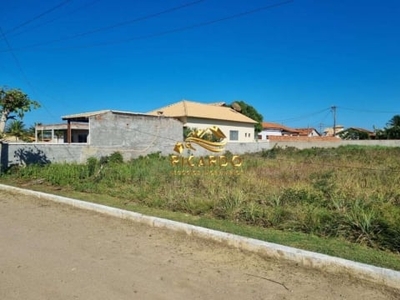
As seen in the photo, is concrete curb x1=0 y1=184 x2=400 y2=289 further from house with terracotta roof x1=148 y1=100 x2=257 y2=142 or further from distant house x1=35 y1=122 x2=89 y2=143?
distant house x1=35 y1=122 x2=89 y2=143

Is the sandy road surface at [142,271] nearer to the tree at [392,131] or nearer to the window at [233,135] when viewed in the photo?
the window at [233,135]

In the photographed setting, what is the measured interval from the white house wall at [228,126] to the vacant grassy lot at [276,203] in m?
17.9

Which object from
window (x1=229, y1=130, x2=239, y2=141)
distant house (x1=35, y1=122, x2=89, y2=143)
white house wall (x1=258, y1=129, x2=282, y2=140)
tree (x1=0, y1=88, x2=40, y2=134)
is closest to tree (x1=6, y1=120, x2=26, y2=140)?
tree (x1=0, y1=88, x2=40, y2=134)

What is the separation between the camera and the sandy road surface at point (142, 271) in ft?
11.5

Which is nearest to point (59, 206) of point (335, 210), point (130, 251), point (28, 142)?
point (130, 251)

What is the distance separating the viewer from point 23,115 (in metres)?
13.2

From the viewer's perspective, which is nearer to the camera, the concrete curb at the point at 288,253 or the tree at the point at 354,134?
the concrete curb at the point at 288,253

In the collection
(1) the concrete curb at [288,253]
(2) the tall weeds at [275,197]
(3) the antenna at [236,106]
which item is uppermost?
(3) the antenna at [236,106]

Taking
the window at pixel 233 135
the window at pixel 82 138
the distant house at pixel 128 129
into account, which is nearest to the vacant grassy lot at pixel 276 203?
the distant house at pixel 128 129

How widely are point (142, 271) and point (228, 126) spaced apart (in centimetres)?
3158

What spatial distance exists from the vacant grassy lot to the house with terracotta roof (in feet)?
52.5

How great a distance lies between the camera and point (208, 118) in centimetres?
3125

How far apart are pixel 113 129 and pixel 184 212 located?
1320 cm

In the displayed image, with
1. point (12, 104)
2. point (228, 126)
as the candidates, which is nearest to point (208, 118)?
point (228, 126)
